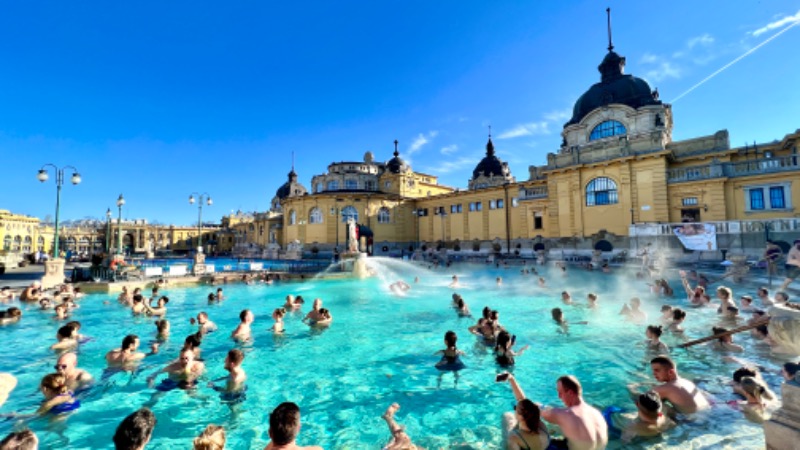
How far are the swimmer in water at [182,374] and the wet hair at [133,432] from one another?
3.60 m

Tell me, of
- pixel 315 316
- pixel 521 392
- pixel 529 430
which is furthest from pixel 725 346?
pixel 315 316

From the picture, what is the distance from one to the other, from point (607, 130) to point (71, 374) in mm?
37175

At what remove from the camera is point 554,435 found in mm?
4238

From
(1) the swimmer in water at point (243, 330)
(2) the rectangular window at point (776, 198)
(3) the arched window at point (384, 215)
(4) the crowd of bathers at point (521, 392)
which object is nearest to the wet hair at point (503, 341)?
(4) the crowd of bathers at point (521, 392)

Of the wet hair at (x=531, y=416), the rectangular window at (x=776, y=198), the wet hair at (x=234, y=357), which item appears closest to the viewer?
the wet hair at (x=531, y=416)

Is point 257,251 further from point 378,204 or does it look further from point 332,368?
point 332,368

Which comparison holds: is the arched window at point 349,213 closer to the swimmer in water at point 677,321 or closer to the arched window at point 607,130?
the arched window at point 607,130

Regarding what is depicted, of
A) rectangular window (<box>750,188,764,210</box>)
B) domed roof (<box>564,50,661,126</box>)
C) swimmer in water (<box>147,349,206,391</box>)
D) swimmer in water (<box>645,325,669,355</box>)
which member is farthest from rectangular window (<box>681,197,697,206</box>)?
swimmer in water (<box>147,349,206,391</box>)

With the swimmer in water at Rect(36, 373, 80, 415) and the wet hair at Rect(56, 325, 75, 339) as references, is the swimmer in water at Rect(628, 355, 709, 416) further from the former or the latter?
the wet hair at Rect(56, 325, 75, 339)

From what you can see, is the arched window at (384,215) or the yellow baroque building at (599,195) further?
the arched window at (384,215)

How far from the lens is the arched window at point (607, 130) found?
3030cm

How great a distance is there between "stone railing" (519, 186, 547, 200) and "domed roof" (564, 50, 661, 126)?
6.95 meters

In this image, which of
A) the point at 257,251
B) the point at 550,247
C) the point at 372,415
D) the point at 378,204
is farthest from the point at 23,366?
the point at 257,251

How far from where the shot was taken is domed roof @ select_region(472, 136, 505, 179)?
5241 cm
